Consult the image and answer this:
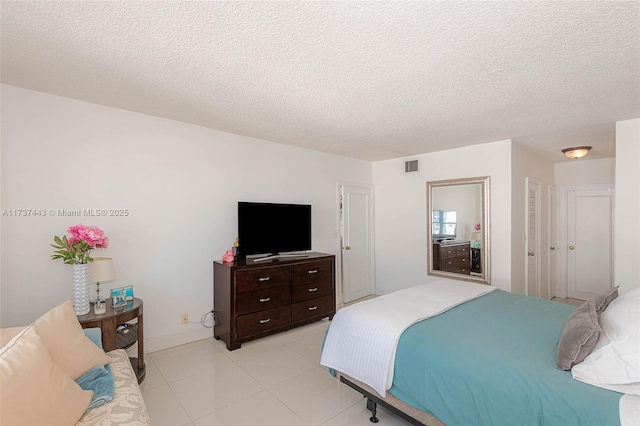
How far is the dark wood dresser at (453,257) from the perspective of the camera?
14.8 ft

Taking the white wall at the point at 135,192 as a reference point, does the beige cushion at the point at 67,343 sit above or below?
below

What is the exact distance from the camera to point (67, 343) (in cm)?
169

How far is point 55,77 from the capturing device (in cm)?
232

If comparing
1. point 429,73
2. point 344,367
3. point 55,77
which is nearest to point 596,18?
point 429,73

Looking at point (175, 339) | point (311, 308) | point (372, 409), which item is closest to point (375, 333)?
point (372, 409)

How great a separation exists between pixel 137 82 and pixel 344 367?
2.68 meters

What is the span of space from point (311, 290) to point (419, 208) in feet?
7.31

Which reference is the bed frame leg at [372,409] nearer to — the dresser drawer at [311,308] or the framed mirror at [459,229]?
the dresser drawer at [311,308]

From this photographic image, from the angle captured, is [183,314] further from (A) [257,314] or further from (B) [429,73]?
(B) [429,73]

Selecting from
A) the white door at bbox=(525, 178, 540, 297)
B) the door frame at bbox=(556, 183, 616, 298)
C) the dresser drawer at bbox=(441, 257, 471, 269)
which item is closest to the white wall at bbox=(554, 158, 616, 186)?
the door frame at bbox=(556, 183, 616, 298)

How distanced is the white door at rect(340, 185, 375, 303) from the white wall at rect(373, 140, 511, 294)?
0.61 feet

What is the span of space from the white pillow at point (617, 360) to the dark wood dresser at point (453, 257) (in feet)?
9.48

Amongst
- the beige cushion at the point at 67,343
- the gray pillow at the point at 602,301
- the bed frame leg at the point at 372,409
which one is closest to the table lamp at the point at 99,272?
the beige cushion at the point at 67,343

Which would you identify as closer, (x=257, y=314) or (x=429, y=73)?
(x=429, y=73)
